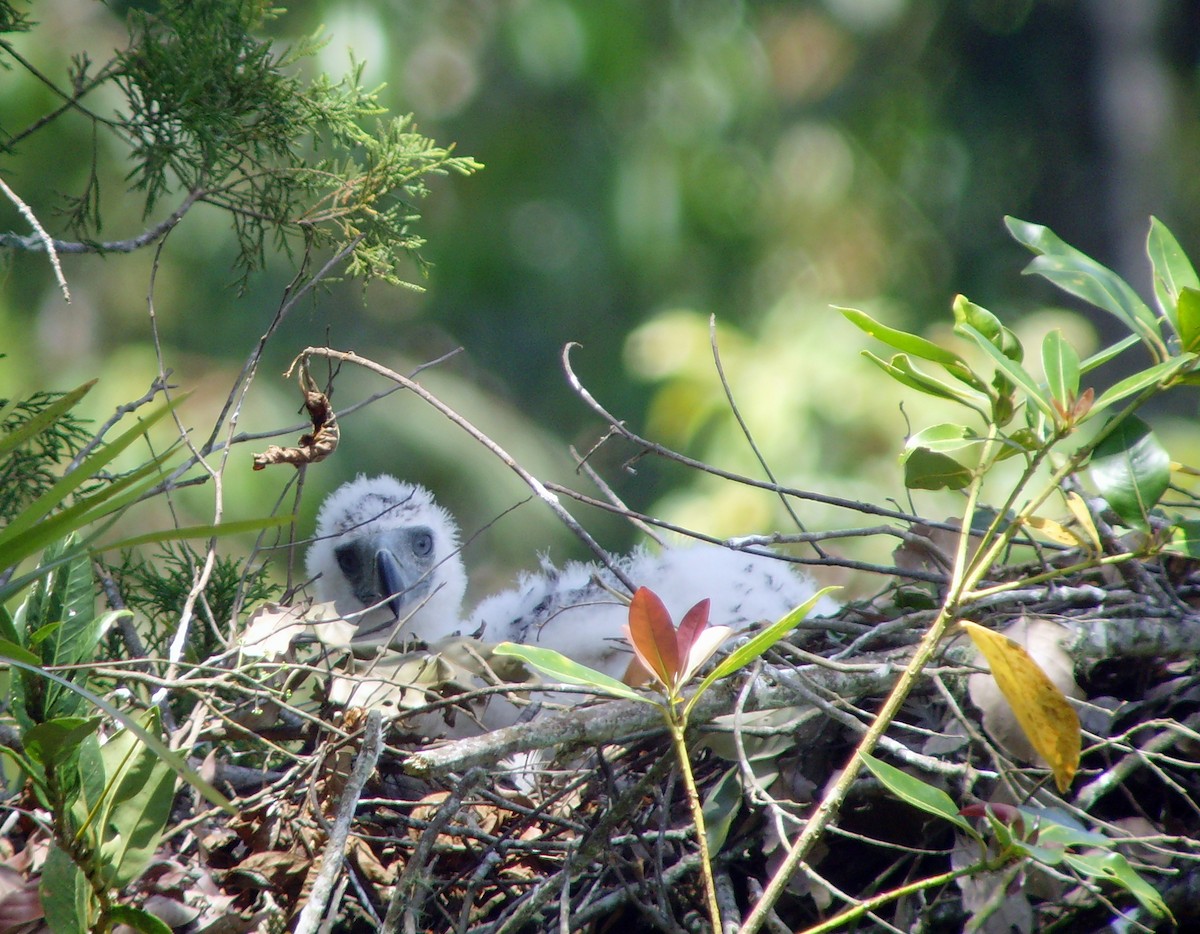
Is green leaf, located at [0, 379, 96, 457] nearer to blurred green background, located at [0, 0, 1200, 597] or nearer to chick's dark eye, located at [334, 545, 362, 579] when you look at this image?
chick's dark eye, located at [334, 545, 362, 579]

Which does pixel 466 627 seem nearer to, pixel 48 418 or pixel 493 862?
pixel 493 862

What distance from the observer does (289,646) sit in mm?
1714

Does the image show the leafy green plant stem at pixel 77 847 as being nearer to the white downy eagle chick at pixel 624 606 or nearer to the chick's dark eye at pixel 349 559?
the white downy eagle chick at pixel 624 606

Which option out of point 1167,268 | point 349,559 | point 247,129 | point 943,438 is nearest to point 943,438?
point 943,438

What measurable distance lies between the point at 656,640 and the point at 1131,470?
0.63 m

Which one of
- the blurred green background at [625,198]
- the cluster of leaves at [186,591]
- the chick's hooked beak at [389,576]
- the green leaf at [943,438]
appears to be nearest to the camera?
the green leaf at [943,438]

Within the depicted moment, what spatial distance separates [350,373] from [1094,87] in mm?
6373

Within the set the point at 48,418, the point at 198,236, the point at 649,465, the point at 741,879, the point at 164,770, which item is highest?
the point at 198,236

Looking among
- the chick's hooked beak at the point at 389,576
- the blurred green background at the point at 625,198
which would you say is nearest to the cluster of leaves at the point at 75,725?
the chick's hooked beak at the point at 389,576

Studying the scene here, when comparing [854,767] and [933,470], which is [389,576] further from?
[854,767]

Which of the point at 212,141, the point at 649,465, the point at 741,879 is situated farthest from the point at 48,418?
the point at 649,465

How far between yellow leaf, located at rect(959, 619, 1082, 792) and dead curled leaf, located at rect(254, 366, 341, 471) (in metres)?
1.01

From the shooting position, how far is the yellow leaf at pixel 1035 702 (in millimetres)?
1102

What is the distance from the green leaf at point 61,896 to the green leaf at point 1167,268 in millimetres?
1331
